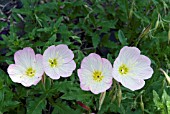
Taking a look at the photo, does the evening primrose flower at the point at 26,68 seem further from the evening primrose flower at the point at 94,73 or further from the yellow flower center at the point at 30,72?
the evening primrose flower at the point at 94,73

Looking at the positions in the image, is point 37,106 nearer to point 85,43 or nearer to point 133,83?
point 133,83

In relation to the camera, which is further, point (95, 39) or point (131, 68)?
point (95, 39)

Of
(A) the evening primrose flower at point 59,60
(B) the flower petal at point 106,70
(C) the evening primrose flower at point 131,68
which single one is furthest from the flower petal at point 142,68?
(A) the evening primrose flower at point 59,60

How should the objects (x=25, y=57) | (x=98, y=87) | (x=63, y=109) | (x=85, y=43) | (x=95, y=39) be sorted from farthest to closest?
(x=85, y=43) < (x=95, y=39) < (x=63, y=109) < (x=25, y=57) < (x=98, y=87)

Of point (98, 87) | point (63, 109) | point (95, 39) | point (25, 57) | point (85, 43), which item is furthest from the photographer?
point (85, 43)

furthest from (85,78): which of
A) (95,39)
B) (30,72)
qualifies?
(95,39)

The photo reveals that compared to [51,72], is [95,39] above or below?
below

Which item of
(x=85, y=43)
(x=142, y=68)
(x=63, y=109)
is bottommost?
(x=85, y=43)
